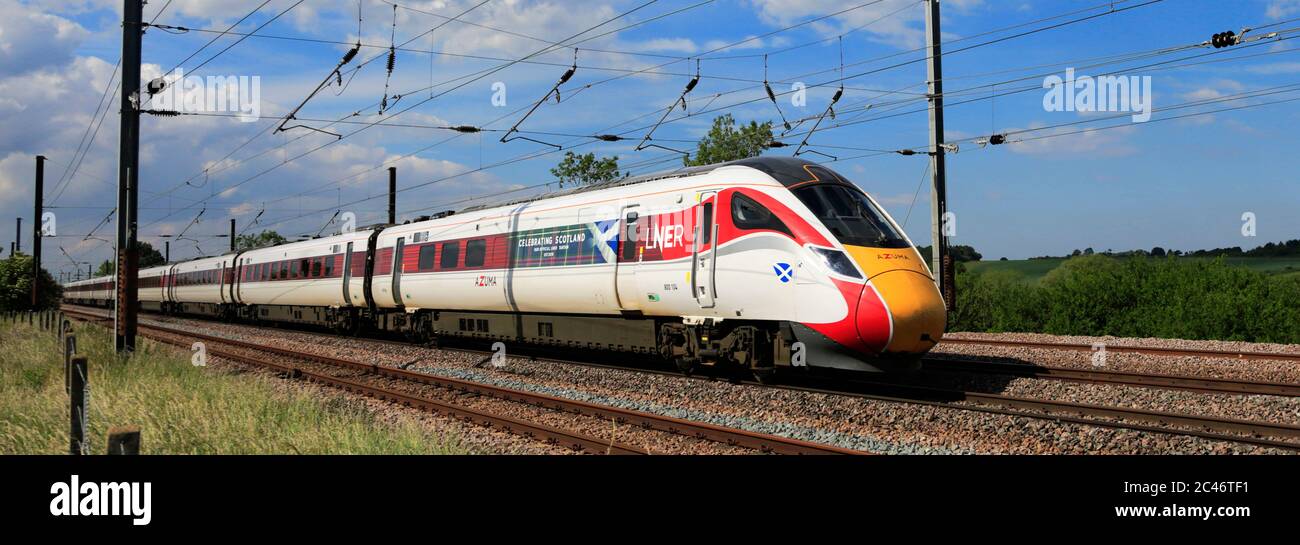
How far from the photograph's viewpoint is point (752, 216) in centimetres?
1289

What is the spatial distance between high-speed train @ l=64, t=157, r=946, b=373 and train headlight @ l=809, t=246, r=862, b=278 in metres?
0.02

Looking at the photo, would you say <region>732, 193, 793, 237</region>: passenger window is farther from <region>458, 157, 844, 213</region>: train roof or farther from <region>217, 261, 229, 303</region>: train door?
<region>217, 261, 229, 303</region>: train door

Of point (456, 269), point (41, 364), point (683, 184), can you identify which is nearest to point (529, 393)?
point (683, 184)

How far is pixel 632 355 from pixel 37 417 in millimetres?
10741

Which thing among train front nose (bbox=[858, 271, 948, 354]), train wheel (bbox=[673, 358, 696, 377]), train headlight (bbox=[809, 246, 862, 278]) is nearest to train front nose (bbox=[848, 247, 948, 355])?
train front nose (bbox=[858, 271, 948, 354])

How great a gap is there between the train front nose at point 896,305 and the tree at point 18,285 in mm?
43411

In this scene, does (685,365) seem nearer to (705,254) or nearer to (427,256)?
(705,254)

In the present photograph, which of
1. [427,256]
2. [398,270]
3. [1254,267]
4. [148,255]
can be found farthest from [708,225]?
[148,255]

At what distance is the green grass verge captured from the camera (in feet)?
28.3

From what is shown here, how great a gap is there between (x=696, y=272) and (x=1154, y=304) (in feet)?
57.0

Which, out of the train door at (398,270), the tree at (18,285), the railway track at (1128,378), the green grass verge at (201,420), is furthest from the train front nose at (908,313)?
the tree at (18,285)

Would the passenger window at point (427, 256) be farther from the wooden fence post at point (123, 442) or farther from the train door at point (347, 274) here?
the wooden fence post at point (123, 442)

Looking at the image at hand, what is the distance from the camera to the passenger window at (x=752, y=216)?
41.2 ft
